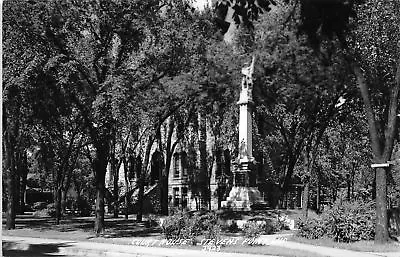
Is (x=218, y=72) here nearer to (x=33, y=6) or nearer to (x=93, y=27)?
(x=93, y=27)

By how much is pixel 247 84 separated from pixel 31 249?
44.9 ft

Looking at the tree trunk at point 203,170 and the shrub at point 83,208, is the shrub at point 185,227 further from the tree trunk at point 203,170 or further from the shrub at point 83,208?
the tree trunk at point 203,170

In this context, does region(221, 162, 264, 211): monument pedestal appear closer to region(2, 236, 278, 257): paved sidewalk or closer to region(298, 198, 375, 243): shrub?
region(298, 198, 375, 243): shrub

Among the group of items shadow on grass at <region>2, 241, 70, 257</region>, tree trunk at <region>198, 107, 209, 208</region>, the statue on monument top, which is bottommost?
shadow on grass at <region>2, 241, 70, 257</region>

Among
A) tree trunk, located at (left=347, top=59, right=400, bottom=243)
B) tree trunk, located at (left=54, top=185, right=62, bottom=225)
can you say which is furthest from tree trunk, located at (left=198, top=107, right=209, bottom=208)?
tree trunk, located at (left=347, top=59, right=400, bottom=243)

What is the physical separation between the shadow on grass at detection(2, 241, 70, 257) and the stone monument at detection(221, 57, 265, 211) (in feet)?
35.5

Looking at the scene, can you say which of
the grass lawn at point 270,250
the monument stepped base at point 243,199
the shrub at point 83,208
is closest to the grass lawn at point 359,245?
the grass lawn at point 270,250

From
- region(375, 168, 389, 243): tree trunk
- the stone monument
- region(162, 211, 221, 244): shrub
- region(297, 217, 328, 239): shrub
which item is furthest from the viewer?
the stone monument

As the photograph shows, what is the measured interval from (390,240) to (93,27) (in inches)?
515

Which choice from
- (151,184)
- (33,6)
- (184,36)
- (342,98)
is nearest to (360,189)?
(151,184)

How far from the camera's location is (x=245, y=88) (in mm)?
28047

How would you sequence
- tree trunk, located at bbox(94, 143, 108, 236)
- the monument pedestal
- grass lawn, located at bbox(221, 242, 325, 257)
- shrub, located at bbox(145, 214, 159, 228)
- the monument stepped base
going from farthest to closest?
shrub, located at bbox(145, 214, 159, 228)
the monument pedestal
the monument stepped base
tree trunk, located at bbox(94, 143, 108, 236)
grass lawn, located at bbox(221, 242, 325, 257)

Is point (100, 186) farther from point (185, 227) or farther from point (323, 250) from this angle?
point (323, 250)

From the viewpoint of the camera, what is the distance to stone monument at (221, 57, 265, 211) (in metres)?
27.6
